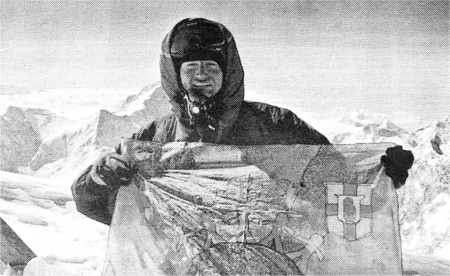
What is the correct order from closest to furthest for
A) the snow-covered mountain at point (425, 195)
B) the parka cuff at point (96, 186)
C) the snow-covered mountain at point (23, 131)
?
the parka cuff at point (96, 186), the snow-covered mountain at point (425, 195), the snow-covered mountain at point (23, 131)

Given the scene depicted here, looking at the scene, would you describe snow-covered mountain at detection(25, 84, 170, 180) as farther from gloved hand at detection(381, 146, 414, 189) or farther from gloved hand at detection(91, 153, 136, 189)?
gloved hand at detection(381, 146, 414, 189)

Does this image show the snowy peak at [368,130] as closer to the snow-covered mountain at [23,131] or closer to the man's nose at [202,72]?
the man's nose at [202,72]

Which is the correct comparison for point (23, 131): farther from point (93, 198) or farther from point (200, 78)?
point (200, 78)

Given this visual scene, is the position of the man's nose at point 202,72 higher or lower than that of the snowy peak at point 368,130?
higher

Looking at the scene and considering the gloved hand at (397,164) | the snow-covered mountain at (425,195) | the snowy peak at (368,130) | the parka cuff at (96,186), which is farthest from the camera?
the snowy peak at (368,130)

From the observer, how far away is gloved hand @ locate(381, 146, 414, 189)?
4043mm

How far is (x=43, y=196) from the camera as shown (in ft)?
15.3

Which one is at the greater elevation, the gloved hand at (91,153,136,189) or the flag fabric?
the gloved hand at (91,153,136,189)

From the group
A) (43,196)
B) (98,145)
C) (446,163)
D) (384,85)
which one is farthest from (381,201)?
(43,196)

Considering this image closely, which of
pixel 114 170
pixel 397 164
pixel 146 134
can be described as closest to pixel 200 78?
pixel 146 134

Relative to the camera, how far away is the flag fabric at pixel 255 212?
4.07 meters

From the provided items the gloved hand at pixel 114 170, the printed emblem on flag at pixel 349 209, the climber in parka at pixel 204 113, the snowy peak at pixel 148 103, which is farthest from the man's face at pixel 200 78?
the printed emblem on flag at pixel 349 209

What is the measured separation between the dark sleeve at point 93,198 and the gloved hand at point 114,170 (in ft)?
0.26

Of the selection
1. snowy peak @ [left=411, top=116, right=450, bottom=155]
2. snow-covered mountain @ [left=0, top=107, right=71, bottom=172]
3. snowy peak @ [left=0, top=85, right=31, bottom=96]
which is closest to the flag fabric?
snowy peak @ [left=411, top=116, right=450, bottom=155]
